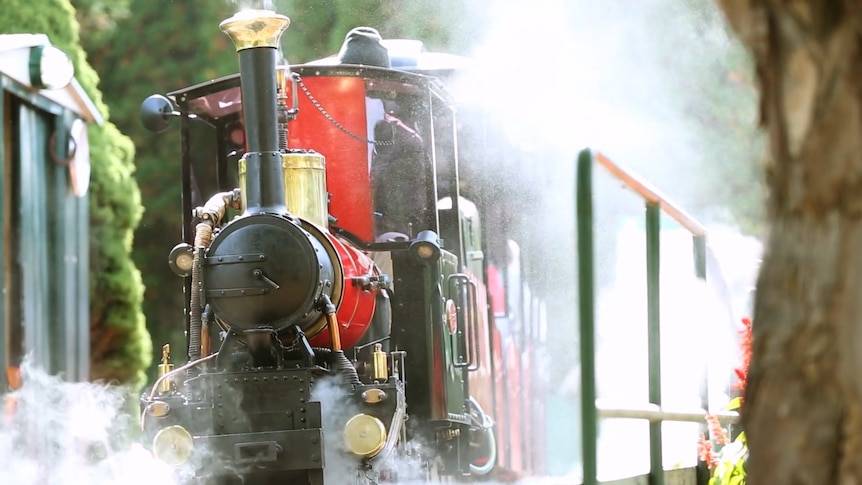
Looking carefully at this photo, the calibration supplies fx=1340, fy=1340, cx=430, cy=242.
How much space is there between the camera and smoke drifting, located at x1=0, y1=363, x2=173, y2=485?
8406 mm

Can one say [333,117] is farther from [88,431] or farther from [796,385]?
[796,385]

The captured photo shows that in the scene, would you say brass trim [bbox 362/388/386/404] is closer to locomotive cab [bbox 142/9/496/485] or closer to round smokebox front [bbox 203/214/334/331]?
locomotive cab [bbox 142/9/496/485]

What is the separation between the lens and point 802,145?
178 cm

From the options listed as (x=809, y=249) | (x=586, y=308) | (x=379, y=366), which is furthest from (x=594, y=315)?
(x=379, y=366)

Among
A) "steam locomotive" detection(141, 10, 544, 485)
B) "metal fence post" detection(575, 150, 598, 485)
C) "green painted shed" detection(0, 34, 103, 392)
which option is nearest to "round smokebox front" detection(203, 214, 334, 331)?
"steam locomotive" detection(141, 10, 544, 485)

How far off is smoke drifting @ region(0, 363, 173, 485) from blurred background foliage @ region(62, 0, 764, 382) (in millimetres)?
2308

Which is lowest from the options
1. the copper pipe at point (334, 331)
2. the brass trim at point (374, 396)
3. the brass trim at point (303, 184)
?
the brass trim at point (374, 396)

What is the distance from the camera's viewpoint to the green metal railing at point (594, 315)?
236 cm

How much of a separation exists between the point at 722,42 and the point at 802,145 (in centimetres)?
876

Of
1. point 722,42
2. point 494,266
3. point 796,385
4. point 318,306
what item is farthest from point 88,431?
point 796,385

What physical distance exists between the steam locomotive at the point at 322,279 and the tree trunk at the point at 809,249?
3636 mm

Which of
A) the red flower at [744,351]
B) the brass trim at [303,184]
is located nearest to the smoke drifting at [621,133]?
the brass trim at [303,184]

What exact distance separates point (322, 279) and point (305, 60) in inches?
395

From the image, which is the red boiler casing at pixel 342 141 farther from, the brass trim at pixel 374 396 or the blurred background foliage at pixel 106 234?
the blurred background foliage at pixel 106 234
